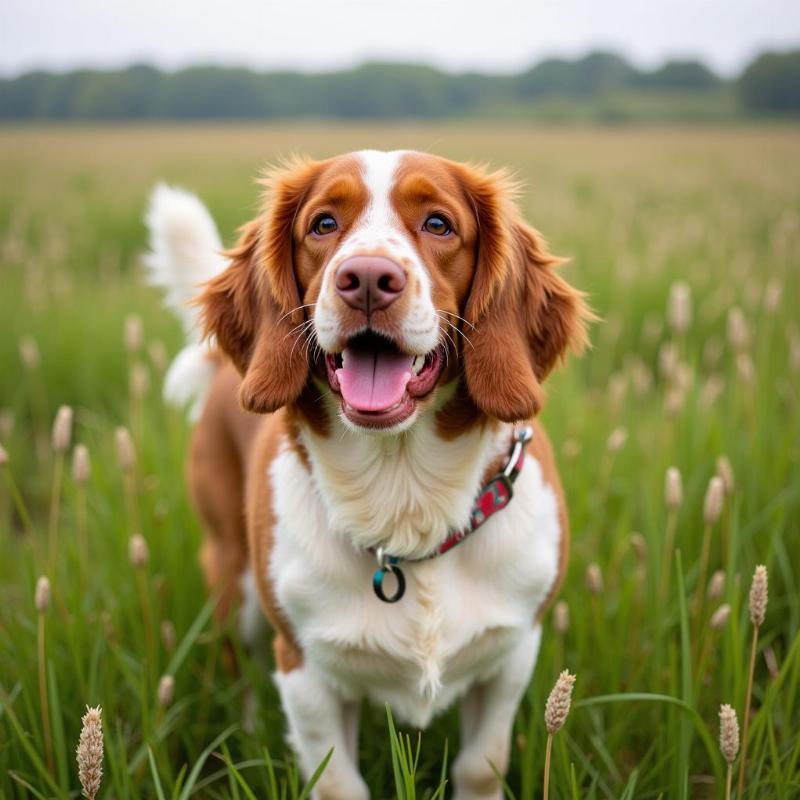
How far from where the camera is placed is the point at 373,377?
6.00 feet

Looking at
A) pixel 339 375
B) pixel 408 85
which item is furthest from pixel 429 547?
pixel 408 85

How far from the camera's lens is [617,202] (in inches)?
376

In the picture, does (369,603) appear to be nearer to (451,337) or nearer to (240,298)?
(451,337)

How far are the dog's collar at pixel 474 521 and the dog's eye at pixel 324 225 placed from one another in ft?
2.53

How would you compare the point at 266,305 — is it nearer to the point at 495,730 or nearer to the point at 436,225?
the point at 436,225

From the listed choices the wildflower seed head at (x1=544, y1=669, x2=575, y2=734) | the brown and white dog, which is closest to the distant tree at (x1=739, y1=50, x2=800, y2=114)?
the brown and white dog

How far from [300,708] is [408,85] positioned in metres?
33.6

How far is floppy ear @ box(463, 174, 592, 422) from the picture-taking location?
6.34 ft

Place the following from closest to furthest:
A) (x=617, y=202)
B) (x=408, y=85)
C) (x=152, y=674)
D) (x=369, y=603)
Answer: (x=369, y=603)
(x=152, y=674)
(x=617, y=202)
(x=408, y=85)

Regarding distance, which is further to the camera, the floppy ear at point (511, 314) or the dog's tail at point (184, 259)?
the dog's tail at point (184, 259)

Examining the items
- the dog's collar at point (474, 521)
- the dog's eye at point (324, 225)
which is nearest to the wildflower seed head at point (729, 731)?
the dog's collar at point (474, 521)

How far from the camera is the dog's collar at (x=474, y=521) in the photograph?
199 cm

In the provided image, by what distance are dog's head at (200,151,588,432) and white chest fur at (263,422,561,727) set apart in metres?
0.23

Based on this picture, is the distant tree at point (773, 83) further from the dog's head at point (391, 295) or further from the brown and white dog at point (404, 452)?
the brown and white dog at point (404, 452)
